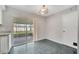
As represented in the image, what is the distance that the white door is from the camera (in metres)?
2.91

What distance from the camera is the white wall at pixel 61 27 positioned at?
2.93 meters

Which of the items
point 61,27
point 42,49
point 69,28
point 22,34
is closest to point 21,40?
point 22,34

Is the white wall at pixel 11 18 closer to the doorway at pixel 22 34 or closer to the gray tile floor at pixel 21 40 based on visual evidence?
the doorway at pixel 22 34

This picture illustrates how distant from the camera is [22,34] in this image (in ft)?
11.2

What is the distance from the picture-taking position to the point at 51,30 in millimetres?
3549

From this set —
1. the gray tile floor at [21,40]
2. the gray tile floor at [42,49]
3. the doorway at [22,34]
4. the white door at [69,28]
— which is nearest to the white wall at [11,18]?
the doorway at [22,34]

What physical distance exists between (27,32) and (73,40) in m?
2.19

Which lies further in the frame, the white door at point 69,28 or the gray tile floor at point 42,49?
the white door at point 69,28

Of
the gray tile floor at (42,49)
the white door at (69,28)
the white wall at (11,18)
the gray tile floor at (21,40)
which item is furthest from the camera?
the gray tile floor at (21,40)

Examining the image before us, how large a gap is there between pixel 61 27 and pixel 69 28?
1.40ft

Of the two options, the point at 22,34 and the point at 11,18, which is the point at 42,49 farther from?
the point at 11,18

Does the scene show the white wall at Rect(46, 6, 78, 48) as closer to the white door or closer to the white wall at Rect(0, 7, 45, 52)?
the white door

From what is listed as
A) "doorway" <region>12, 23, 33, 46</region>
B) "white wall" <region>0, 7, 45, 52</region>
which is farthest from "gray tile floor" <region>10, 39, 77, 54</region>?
"white wall" <region>0, 7, 45, 52</region>
